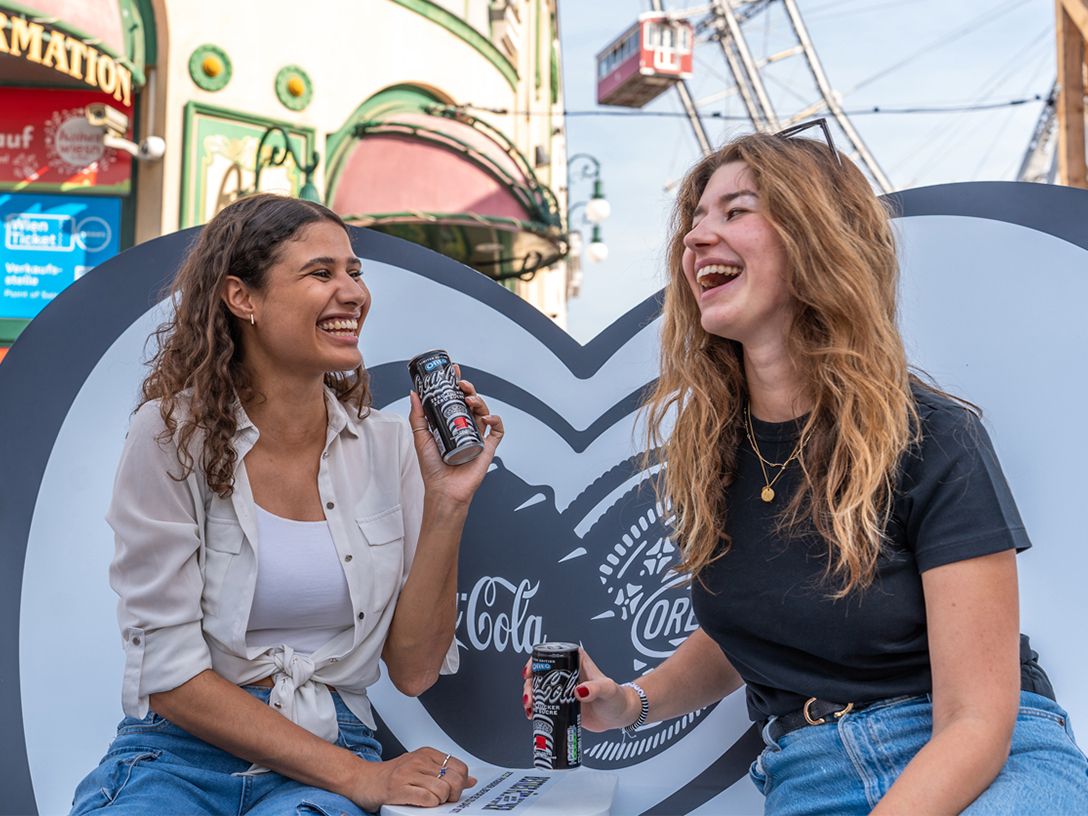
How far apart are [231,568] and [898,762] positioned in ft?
4.27

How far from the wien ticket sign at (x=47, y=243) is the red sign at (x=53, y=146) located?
0.12 metres

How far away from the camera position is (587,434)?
2.36m

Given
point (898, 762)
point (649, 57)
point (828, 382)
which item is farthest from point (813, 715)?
point (649, 57)

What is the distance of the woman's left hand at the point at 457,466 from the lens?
1890 millimetres

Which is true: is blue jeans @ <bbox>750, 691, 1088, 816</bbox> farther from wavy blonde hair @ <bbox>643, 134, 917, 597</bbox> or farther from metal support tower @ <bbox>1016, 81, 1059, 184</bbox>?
metal support tower @ <bbox>1016, 81, 1059, 184</bbox>

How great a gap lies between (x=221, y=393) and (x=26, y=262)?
19.9 ft

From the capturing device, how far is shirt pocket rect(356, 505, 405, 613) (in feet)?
6.29

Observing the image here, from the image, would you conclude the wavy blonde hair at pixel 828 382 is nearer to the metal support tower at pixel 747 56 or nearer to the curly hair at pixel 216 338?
the curly hair at pixel 216 338

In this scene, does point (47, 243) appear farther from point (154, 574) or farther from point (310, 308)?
point (154, 574)

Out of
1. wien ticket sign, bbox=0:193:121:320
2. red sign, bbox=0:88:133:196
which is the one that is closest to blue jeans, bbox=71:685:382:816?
wien ticket sign, bbox=0:193:121:320

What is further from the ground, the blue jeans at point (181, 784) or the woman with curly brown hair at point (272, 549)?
the woman with curly brown hair at point (272, 549)

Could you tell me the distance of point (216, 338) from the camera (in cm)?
195

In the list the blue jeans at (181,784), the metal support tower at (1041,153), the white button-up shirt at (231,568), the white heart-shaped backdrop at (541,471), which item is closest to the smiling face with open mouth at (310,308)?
the white button-up shirt at (231,568)

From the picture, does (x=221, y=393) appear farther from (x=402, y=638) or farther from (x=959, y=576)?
(x=959, y=576)
